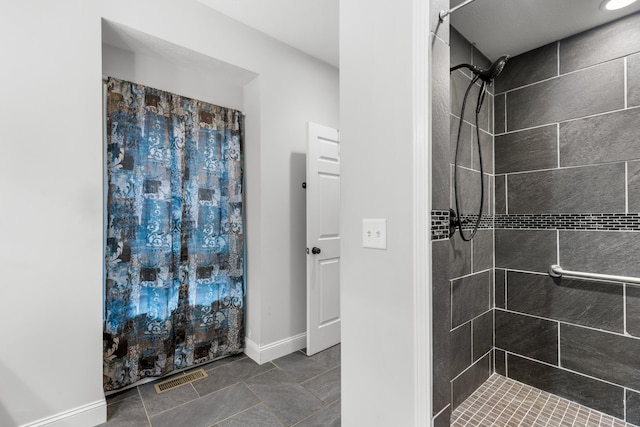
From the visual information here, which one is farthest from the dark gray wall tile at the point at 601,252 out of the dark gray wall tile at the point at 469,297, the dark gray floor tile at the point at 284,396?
the dark gray floor tile at the point at 284,396

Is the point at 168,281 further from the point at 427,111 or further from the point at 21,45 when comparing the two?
the point at 427,111

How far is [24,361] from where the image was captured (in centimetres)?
150

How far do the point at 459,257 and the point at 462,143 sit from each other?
614 millimetres

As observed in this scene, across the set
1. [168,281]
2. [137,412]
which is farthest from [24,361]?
[168,281]

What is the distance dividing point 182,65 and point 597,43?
8.66 ft

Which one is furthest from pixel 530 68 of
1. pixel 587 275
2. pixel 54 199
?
pixel 54 199

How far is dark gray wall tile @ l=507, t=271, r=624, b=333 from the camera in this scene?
57.9 inches

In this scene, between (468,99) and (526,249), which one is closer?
(468,99)

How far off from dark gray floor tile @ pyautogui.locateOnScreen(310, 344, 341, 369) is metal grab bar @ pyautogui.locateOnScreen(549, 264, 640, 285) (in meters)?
1.62

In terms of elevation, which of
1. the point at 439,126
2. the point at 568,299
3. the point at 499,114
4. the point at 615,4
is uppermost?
the point at 615,4

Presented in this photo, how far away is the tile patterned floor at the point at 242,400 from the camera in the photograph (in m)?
1.70

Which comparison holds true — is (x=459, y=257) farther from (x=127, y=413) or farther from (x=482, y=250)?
(x=127, y=413)

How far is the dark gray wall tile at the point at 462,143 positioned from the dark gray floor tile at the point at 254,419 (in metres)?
1.77

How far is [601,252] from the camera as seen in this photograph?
1496 mm
